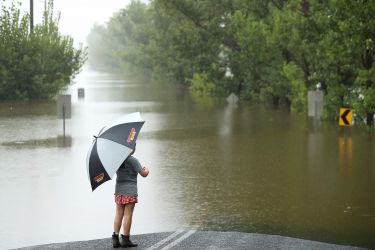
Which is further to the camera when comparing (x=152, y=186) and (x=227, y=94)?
(x=227, y=94)

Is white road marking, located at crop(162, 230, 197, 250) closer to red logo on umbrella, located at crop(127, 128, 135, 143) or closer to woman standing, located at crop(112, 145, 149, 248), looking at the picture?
woman standing, located at crop(112, 145, 149, 248)

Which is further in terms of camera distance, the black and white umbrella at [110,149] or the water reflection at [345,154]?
the water reflection at [345,154]

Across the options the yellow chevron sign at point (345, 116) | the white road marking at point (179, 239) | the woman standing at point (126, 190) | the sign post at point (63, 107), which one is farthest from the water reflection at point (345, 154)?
the sign post at point (63, 107)

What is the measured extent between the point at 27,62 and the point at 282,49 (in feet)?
61.5

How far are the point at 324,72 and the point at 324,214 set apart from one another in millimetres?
20956

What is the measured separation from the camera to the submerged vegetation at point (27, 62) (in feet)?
170

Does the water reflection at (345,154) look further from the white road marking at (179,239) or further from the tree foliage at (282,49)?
the white road marking at (179,239)

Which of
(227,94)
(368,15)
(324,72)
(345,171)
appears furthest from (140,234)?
(227,94)

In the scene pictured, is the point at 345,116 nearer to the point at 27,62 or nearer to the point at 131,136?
the point at 131,136

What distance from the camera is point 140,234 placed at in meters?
11.4

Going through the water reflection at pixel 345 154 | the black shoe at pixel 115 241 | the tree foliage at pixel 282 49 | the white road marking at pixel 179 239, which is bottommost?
the white road marking at pixel 179 239

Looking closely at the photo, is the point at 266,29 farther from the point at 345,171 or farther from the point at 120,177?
the point at 120,177

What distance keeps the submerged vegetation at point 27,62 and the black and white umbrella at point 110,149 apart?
41.4 metres

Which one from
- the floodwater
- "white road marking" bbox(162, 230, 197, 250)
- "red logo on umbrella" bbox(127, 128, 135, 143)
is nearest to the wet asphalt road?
"white road marking" bbox(162, 230, 197, 250)
